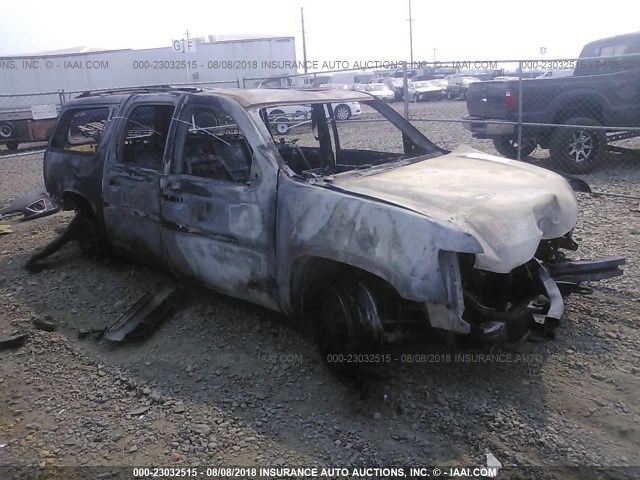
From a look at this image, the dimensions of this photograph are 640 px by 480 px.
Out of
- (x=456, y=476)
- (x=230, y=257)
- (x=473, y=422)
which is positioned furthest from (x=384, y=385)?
(x=230, y=257)

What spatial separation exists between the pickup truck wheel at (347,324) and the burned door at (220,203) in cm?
46

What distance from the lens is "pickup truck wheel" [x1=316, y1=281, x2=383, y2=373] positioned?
314 centimetres

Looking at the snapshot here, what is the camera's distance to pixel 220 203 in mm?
3801

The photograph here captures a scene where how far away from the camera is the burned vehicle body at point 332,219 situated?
2.95 m

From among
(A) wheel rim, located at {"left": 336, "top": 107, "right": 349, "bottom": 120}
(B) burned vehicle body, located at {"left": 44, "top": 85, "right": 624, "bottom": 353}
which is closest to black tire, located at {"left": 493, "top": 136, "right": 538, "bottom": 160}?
(A) wheel rim, located at {"left": 336, "top": 107, "right": 349, "bottom": 120}

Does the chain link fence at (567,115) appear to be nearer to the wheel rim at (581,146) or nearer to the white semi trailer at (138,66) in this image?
the wheel rim at (581,146)

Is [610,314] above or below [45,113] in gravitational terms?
below

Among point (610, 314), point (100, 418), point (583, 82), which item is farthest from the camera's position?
point (583, 82)

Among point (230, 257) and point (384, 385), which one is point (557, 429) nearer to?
point (384, 385)

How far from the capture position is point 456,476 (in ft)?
8.86

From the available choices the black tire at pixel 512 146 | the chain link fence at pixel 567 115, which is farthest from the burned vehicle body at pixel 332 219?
the black tire at pixel 512 146

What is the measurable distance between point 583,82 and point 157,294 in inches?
297

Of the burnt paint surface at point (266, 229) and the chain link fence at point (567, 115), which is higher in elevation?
the chain link fence at point (567, 115)

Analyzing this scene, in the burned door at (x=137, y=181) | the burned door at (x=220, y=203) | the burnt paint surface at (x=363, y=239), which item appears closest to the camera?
the burnt paint surface at (x=363, y=239)
